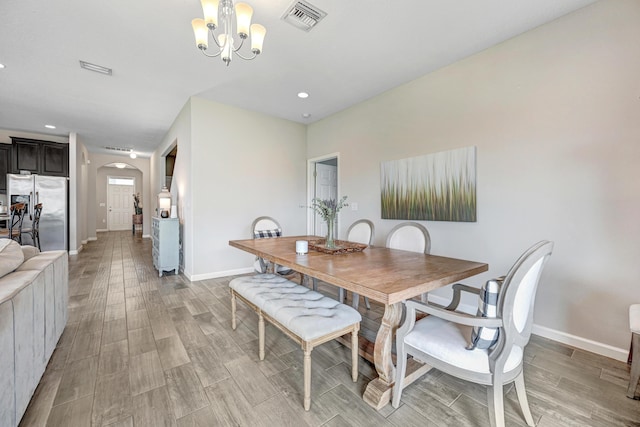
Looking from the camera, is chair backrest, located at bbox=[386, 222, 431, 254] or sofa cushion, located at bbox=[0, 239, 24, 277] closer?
sofa cushion, located at bbox=[0, 239, 24, 277]

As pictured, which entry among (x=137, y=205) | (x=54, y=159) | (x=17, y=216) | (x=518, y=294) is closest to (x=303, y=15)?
(x=518, y=294)

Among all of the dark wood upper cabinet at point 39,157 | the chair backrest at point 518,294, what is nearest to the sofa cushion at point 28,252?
the chair backrest at point 518,294

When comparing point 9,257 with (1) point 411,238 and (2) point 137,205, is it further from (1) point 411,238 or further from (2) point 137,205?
(2) point 137,205

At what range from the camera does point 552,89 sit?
2.20 metres

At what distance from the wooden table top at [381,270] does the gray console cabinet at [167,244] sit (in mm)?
2526

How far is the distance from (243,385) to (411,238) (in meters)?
1.78

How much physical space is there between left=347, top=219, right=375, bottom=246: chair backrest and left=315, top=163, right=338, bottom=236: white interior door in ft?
6.61

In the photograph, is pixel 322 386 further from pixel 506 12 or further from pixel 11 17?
pixel 11 17

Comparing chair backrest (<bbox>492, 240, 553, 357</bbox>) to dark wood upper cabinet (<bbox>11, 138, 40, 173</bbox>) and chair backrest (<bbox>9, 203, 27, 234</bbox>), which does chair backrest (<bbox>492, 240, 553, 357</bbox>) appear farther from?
dark wood upper cabinet (<bbox>11, 138, 40, 173</bbox>)

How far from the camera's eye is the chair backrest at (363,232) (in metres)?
2.76

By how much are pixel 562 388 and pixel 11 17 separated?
4.96 metres

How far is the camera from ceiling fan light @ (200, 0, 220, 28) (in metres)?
1.66

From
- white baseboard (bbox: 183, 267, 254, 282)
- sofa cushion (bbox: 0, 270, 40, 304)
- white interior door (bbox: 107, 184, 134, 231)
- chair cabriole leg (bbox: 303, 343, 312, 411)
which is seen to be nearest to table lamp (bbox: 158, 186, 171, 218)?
white baseboard (bbox: 183, 267, 254, 282)

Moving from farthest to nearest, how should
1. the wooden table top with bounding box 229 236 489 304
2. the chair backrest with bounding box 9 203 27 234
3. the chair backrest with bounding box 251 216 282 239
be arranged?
the chair backrest with bounding box 9 203 27 234, the chair backrest with bounding box 251 216 282 239, the wooden table top with bounding box 229 236 489 304
